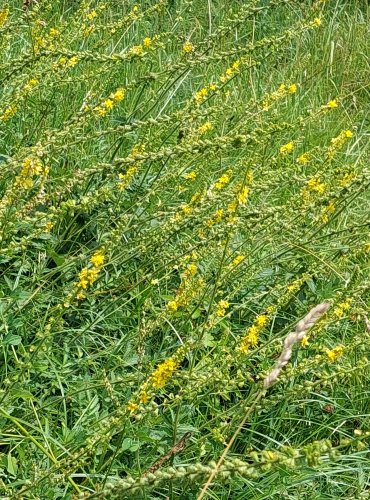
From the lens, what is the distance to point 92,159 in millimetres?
3596

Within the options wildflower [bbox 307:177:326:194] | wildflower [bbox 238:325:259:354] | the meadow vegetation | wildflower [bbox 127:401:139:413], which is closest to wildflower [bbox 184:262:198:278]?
the meadow vegetation

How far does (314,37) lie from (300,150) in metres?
1.64

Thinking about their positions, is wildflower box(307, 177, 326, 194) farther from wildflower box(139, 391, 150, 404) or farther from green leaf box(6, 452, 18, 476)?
green leaf box(6, 452, 18, 476)

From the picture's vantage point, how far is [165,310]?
2.41 metres

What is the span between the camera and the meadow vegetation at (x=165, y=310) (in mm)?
2203

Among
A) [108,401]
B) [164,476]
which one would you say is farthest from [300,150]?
[164,476]

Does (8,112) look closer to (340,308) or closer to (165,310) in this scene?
(165,310)

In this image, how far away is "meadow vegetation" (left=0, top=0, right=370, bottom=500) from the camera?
2203 millimetres

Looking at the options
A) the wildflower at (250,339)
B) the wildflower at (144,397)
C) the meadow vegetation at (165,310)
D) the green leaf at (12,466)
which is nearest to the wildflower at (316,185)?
the meadow vegetation at (165,310)

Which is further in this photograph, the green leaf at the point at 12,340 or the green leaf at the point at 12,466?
the green leaf at the point at 12,340

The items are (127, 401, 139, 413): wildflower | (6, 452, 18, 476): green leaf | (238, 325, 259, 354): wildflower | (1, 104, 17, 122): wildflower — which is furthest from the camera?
(1, 104, 17, 122): wildflower

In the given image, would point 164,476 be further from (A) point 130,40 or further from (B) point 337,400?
(A) point 130,40

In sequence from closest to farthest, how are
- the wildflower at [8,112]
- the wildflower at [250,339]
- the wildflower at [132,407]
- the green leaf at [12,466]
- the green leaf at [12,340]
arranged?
1. the wildflower at [132,407]
2. the green leaf at [12,466]
3. the wildflower at [250,339]
4. the green leaf at [12,340]
5. the wildflower at [8,112]

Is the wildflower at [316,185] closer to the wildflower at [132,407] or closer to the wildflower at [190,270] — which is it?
the wildflower at [190,270]
